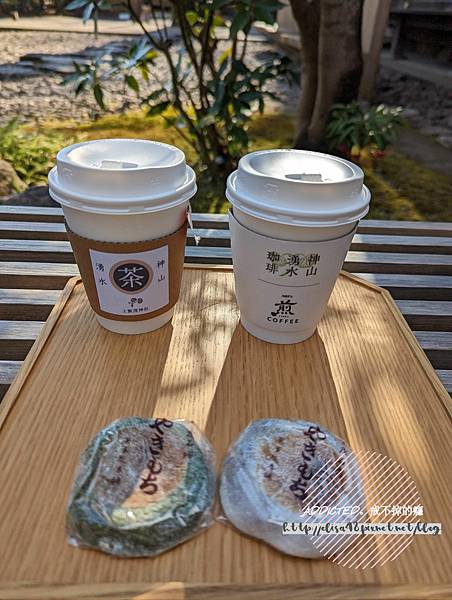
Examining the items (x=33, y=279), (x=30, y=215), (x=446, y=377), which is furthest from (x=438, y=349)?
(x=30, y=215)

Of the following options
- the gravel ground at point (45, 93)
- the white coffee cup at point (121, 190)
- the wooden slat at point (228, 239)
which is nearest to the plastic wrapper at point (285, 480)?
the white coffee cup at point (121, 190)

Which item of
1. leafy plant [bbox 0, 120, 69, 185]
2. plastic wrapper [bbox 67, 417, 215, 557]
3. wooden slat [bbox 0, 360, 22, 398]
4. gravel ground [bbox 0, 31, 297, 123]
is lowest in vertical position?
gravel ground [bbox 0, 31, 297, 123]

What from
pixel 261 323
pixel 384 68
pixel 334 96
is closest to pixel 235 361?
pixel 261 323

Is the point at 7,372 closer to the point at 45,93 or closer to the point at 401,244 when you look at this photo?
the point at 401,244

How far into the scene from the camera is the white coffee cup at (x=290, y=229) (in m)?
0.74

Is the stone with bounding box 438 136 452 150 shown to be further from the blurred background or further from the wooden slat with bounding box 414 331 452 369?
the wooden slat with bounding box 414 331 452 369

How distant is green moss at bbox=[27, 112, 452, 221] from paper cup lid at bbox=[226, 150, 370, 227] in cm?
163

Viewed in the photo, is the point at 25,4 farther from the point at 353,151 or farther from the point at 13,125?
the point at 353,151

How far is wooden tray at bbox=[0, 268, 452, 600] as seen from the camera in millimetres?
572

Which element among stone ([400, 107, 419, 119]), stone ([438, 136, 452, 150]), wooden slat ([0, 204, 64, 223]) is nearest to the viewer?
wooden slat ([0, 204, 64, 223])

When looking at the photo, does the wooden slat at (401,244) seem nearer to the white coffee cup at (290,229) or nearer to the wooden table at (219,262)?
the wooden table at (219,262)

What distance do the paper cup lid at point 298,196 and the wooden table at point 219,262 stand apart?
608 mm

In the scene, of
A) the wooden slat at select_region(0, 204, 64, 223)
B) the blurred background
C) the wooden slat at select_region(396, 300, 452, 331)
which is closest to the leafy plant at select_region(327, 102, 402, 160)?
the blurred background

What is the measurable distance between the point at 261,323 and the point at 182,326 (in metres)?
0.18
